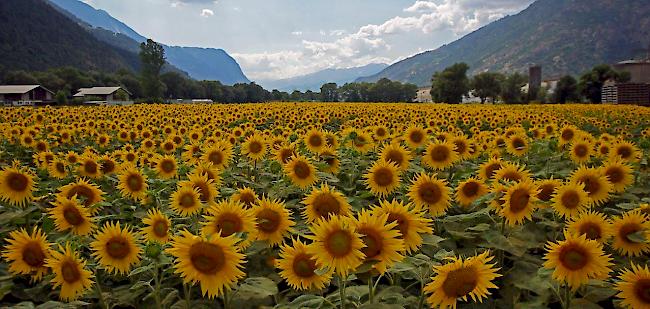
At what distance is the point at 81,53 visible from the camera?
12625 centimetres

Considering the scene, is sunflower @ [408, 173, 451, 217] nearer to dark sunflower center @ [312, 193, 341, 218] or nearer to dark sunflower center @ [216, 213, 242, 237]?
dark sunflower center @ [312, 193, 341, 218]

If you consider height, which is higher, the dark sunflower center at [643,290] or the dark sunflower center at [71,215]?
the dark sunflower center at [71,215]

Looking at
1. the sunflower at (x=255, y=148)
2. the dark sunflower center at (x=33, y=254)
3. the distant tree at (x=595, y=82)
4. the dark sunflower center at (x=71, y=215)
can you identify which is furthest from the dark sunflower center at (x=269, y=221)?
the distant tree at (x=595, y=82)

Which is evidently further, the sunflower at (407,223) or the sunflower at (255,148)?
the sunflower at (255,148)

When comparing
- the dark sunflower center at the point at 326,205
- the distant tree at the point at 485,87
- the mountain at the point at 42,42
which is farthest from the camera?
the mountain at the point at 42,42

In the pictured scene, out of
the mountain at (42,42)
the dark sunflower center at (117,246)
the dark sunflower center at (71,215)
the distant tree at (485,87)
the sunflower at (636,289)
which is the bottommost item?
the sunflower at (636,289)

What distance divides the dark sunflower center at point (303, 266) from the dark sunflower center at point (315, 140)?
356 centimetres

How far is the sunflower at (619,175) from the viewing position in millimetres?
4656

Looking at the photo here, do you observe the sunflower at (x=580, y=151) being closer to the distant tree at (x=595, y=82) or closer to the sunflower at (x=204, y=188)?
the sunflower at (x=204, y=188)

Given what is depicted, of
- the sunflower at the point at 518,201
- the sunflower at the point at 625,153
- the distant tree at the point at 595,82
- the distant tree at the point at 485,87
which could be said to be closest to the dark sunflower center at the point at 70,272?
the sunflower at the point at 518,201

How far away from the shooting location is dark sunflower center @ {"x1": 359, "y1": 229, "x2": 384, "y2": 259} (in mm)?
2174

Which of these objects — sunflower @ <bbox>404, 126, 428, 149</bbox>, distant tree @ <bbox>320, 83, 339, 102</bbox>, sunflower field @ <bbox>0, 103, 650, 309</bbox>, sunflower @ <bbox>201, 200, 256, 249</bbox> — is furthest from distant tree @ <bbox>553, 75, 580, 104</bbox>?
sunflower @ <bbox>201, 200, 256, 249</bbox>

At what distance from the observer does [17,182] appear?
4.18 meters

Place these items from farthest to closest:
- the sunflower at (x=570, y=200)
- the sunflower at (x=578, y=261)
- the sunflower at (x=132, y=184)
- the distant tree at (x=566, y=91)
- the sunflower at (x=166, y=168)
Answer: the distant tree at (x=566, y=91) → the sunflower at (x=166, y=168) → the sunflower at (x=132, y=184) → the sunflower at (x=570, y=200) → the sunflower at (x=578, y=261)
